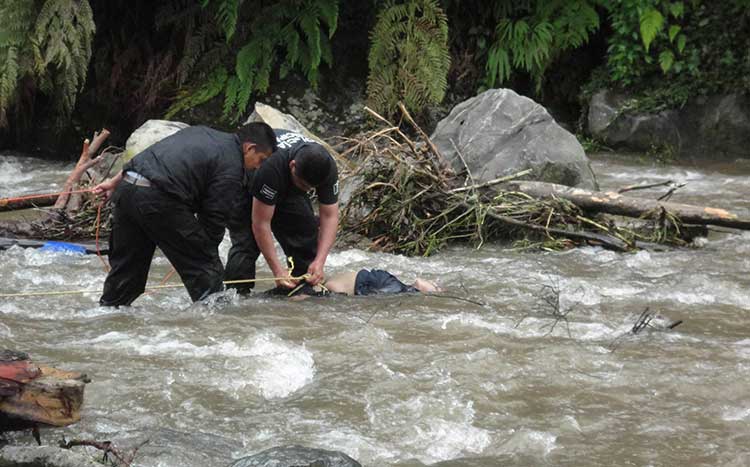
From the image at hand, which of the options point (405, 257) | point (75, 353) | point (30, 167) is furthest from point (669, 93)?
point (75, 353)

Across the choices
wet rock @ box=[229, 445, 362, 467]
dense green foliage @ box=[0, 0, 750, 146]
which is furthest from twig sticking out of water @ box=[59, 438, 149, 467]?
dense green foliage @ box=[0, 0, 750, 146]

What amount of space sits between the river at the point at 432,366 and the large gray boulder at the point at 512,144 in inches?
55.5

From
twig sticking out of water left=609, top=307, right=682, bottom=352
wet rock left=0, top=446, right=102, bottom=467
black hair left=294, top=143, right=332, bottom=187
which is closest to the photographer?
wet rock left=0, top=446, right=102, bottom=467

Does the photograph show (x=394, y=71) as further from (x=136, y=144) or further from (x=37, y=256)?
(x=37, y=256)

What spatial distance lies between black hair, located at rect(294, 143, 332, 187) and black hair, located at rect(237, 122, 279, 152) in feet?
0.51

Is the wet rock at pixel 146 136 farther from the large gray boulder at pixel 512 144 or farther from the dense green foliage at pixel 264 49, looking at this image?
the large gray boulder at pixel 512 144

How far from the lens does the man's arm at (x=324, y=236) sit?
6.30 m

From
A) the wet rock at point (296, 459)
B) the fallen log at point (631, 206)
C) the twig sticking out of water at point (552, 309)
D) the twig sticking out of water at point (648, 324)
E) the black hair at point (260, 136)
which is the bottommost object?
the twig sticking out of water at point (552, 309)

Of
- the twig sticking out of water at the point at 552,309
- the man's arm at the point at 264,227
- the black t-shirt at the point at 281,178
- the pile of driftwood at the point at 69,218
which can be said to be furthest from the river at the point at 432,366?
the pile of driftwood at the point at 69,218

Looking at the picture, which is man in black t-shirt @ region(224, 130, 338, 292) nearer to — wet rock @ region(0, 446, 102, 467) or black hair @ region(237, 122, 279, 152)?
black hair @ region(237, 122, 279, 152)

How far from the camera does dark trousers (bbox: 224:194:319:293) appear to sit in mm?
6371

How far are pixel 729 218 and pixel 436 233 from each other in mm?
2238

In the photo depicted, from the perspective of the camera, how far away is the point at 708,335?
581 centimetres

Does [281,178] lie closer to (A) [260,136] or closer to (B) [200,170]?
(A) [260,136]
